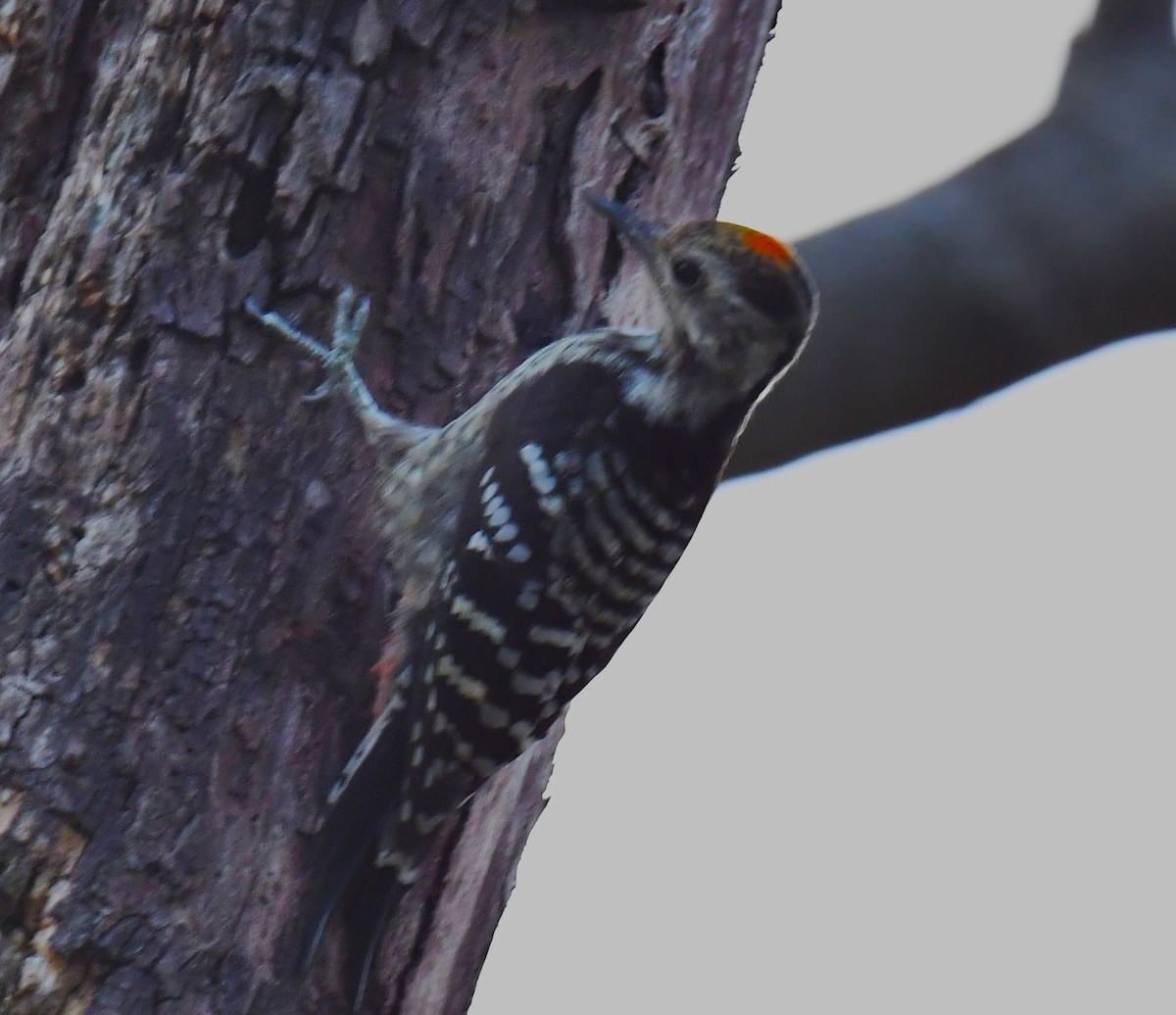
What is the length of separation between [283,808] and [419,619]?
560 mm

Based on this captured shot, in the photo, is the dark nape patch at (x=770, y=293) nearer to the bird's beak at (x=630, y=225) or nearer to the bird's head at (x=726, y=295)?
the bird's head at (x=726, y=295)

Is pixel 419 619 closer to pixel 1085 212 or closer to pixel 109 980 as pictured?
pixel 109 980

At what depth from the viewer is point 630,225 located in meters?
3.35

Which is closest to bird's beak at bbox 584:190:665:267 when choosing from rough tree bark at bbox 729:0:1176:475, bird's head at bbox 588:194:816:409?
bird's head at bbox 588:194:816:409

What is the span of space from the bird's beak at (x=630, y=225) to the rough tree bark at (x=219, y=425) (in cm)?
11

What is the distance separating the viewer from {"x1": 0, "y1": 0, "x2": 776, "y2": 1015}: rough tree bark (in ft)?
8.42

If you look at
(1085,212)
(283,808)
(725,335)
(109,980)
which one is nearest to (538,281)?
(725,335)

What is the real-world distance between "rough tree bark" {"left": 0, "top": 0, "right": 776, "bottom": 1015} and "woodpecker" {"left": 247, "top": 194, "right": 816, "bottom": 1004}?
80 mm

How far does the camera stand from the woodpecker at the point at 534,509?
2.87 meters

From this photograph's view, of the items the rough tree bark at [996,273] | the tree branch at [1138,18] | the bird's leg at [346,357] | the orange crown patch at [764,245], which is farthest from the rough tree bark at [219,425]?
the tree branch at [1138,18]

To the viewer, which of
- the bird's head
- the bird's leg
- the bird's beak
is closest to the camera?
the bird's leg

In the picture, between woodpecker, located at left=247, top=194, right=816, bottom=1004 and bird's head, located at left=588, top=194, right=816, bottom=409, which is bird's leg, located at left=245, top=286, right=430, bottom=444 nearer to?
woodpecker, located at left=247, top=194, right=816, bottom=1004

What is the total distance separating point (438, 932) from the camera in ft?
9.81

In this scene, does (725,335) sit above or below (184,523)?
above
